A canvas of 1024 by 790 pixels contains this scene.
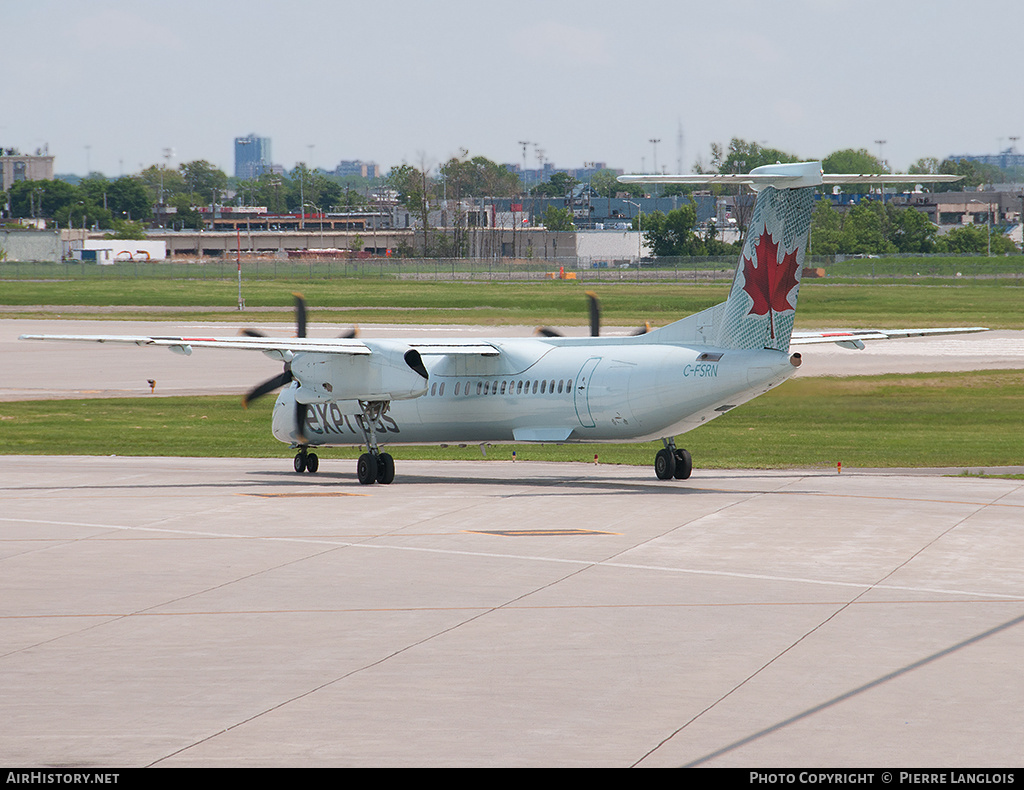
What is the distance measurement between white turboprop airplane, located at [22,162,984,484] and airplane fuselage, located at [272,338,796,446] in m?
0.03

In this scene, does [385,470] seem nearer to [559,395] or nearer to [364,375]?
[364,375]

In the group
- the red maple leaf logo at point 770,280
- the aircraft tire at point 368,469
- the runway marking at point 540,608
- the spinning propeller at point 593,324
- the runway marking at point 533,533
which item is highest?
the red maple leaf logo at point 770,280

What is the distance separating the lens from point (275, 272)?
157 meters

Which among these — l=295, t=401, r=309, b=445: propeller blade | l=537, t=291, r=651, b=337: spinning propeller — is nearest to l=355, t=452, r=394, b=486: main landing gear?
l=295, t=401, r=309, b=445: propeller blade

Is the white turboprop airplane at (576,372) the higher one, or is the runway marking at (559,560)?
the white turboprop airplane at (576,372)

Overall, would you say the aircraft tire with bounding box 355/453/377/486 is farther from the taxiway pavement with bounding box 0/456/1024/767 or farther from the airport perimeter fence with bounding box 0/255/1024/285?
the airport perimeter fence with bounding box 0/255/1024/285

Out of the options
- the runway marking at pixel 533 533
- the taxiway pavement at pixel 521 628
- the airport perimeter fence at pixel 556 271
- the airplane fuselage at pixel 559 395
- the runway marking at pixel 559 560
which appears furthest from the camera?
the airport perimeter fence at pixel 556 271

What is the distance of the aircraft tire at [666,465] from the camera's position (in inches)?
1214

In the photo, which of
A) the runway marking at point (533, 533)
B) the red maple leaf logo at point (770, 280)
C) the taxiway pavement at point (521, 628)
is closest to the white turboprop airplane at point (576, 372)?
the red maple leaf logo at point (770, 280)

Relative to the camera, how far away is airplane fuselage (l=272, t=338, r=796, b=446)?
27.4 m

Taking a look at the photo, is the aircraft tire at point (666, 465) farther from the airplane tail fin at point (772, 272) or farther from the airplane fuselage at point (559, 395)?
the airplane tail fin at point (772, 272)

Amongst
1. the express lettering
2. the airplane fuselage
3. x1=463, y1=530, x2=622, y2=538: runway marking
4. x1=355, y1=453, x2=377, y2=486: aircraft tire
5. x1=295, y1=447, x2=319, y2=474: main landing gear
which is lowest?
x1=295, y1=447, x2=319, y2=474: main landing gear

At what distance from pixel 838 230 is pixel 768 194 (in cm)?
15968
